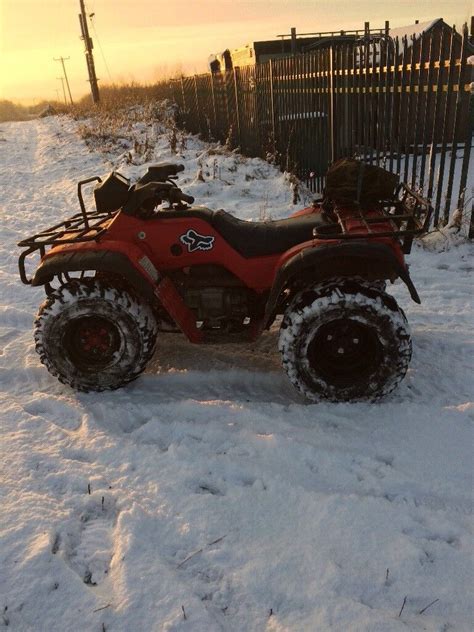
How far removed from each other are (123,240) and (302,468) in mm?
1793

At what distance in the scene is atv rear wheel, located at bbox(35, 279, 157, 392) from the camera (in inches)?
129

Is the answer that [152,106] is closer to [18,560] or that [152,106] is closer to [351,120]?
[351,120]

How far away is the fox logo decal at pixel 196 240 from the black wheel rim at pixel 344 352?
0.90 metres

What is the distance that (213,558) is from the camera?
2.17m

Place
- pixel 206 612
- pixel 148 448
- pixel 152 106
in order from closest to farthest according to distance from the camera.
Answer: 1. pixel 206 612
2. pixel 148 448
3. pixel 152 106

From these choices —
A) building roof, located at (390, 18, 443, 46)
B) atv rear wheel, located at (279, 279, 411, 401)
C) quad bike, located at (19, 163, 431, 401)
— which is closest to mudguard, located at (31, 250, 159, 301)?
quad bike, located at (19, 163, 431, 401)

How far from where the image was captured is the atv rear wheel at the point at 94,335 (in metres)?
3.27

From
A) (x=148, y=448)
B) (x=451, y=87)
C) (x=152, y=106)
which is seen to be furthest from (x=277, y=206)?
(x=152, y=106)

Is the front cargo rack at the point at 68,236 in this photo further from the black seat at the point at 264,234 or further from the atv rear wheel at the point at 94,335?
the black seat at the point at 264,234

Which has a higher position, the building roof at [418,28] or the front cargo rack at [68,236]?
the building roof at [418,28]

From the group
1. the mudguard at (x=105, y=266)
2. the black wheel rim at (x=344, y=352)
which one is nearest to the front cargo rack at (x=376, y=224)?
the black wheel rim at (x=344, y=352)

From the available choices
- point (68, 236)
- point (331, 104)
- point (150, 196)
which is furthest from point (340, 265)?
point (331, 104)

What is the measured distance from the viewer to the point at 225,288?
137 inches

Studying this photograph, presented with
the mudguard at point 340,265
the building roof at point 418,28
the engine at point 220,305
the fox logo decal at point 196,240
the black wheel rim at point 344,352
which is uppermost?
the building roof at point 418,28
